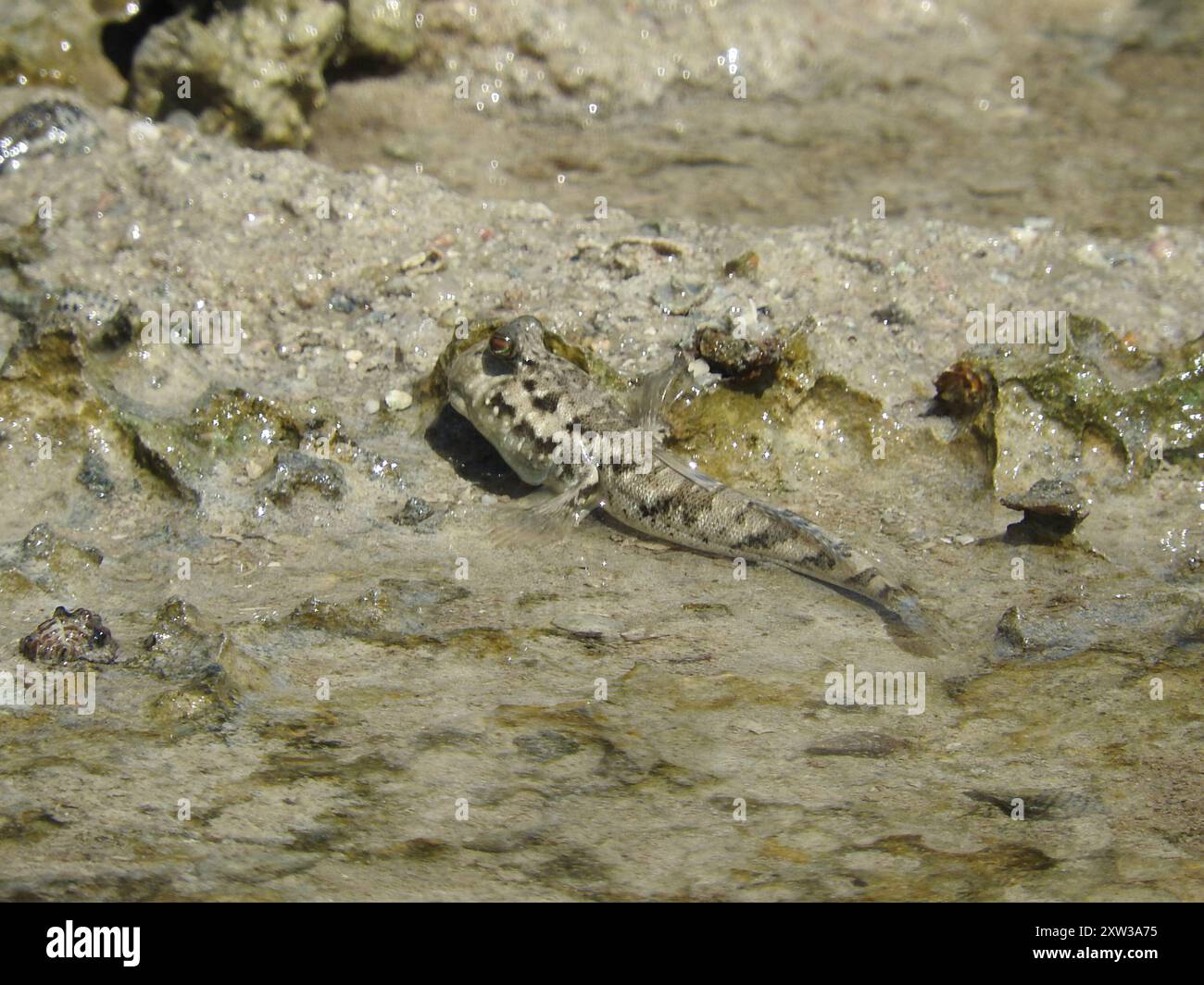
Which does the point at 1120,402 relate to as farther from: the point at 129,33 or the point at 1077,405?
the point at 129,33

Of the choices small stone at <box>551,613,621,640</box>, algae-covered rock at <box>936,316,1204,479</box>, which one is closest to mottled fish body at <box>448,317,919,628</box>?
small stone at <box>551,613,621,640</box>

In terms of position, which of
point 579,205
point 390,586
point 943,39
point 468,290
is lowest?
point 390,586

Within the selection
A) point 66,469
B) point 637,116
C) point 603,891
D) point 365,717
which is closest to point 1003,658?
point 603,891

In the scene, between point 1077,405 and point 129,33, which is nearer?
point 1077,405

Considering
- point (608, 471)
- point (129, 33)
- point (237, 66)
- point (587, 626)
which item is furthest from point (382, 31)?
point (587, 626)
